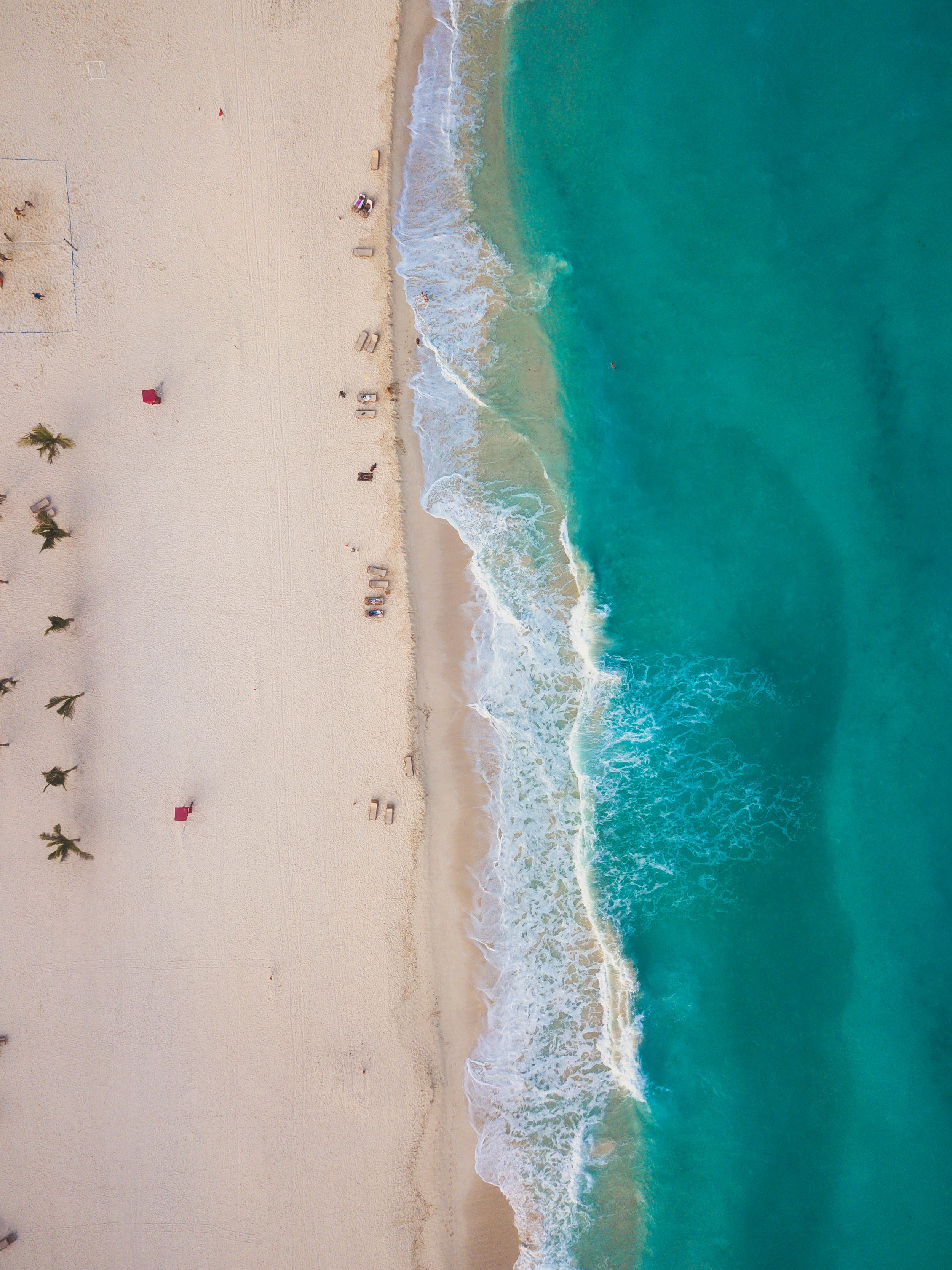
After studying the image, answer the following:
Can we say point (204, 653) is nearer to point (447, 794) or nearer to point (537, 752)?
point (447, 794)

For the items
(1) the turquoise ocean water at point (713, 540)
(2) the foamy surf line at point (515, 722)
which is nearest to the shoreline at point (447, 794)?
(2) the foamy surf line at point (515, 722)

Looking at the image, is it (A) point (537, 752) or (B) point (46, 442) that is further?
(B) point (46, 442)

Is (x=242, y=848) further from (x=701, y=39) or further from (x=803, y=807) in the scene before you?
(x=701, y=39)

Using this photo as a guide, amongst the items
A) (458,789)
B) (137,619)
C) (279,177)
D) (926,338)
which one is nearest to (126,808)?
(137,619)

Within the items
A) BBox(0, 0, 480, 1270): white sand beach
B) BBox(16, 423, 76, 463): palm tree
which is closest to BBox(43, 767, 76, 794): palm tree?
BBox(0, 0, 480, 1270): white sand beach

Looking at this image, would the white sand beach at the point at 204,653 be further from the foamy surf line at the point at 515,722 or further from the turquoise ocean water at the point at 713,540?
the turquoise ocean water at the point at 713,540

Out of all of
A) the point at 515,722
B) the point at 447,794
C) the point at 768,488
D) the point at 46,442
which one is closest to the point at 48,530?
the point at 46,442
